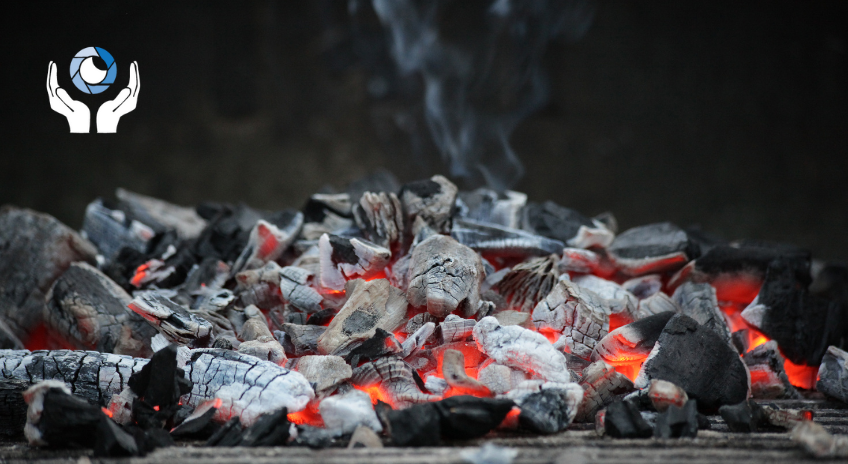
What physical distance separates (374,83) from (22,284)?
370 cm

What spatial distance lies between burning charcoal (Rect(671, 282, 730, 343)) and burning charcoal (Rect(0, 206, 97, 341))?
263 centimetres

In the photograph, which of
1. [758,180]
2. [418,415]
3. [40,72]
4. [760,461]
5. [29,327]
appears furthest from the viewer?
[758,180]

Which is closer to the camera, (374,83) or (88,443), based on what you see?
(88,443)

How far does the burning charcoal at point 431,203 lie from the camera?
2.40 metres

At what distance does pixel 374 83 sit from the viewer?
555cm

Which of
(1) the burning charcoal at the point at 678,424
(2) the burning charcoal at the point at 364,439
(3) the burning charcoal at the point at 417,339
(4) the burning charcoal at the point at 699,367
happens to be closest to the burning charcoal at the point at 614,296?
(4) the burning charcoal at the point at 699,367

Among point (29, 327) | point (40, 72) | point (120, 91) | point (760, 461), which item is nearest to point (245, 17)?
point (40, 72)

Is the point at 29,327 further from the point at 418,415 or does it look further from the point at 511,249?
the point at 511,249

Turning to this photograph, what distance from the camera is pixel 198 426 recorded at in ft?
5.13

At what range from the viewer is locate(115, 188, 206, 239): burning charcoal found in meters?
3.03

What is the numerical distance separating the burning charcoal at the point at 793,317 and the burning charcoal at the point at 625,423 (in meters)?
1.07

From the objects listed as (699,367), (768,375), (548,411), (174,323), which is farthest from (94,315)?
(768,375)

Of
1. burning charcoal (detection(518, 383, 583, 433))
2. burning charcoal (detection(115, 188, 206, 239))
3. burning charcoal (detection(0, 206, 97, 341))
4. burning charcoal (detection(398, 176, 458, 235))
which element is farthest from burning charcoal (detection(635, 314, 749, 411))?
burning charcoal (detection(0, 206, 97, 341))

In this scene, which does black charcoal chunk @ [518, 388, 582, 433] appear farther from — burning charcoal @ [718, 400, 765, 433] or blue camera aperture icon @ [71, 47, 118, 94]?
blue camera aperture icon @ [71, 47, 118, 94]
